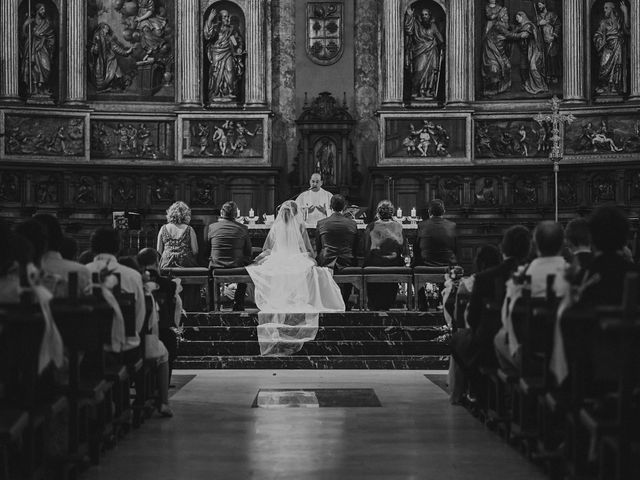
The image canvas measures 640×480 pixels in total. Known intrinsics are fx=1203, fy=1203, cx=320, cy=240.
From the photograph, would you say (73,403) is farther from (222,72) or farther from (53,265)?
(222,72)

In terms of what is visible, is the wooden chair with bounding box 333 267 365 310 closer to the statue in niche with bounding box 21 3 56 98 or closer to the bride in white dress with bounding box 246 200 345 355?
the bride in white dress with bounding box 246 200 345 355

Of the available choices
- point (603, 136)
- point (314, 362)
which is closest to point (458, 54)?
point (603, 136)

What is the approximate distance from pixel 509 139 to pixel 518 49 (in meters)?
1.74

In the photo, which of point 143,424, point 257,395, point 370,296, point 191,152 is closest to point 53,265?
point 143,424

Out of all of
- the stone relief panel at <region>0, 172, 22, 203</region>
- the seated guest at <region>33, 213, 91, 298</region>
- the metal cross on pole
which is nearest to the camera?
the seated guest at <region>33, 213, 91, 298</region>

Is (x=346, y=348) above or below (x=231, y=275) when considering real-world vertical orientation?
below

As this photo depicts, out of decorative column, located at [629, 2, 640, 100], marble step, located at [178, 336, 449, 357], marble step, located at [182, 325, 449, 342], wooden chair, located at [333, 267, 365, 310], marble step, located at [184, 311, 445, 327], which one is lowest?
marble step, located at [178, 336, 449, 357]

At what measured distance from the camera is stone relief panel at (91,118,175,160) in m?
21.3

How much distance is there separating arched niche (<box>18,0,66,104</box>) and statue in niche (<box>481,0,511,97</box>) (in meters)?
7.60

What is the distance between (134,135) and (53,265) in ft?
45.9

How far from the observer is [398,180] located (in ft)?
70.1

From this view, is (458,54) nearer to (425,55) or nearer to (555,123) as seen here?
(425,55)

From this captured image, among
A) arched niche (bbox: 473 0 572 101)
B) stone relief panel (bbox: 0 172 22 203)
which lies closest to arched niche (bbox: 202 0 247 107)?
stone relief panel (bbox: 0 172 22 203)

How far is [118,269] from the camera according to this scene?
8.63 meters
